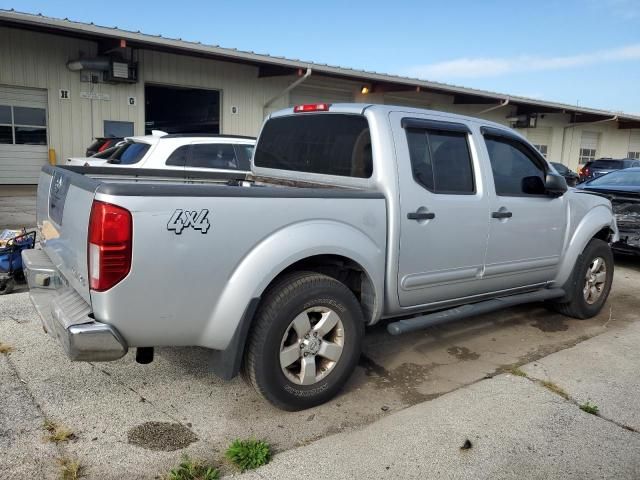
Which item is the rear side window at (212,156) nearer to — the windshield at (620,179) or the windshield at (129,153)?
the windshield at (129,153)

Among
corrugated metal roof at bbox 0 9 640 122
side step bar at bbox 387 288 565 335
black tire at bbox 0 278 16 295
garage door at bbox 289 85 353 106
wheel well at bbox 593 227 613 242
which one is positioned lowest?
black tire at bbox 0 278 16 295

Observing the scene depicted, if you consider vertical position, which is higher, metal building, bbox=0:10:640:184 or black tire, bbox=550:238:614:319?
metal building, bbox=0:10:640:184

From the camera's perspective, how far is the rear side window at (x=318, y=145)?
3.82 metres

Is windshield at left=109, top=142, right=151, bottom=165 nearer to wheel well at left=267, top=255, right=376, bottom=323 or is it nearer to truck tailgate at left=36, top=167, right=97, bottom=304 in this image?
truck tailgate at left=36, top=167, right=97, bottom=304

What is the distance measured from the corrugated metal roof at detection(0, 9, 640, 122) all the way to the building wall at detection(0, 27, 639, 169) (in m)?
1.41

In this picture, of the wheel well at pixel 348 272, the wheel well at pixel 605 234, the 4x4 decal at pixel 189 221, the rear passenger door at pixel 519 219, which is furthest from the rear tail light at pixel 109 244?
the wheel well at pixel 605 234

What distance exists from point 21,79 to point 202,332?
13889 mm

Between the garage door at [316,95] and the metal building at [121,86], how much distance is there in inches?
1.7

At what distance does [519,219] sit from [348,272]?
1.66 meters

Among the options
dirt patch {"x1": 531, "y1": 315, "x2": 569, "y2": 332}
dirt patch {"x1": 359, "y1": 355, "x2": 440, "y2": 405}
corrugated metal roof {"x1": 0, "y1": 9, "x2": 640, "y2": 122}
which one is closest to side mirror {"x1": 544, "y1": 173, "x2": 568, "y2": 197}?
dirt patch {"x1": 531, "y1": 315, "x2": 569, "y2": 332}

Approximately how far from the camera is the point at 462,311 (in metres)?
4.14

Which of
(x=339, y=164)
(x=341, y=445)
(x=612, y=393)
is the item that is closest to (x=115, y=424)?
(x=341, y=445)

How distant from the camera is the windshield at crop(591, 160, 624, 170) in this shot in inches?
830

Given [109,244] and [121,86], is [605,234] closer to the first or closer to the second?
[109,244]
